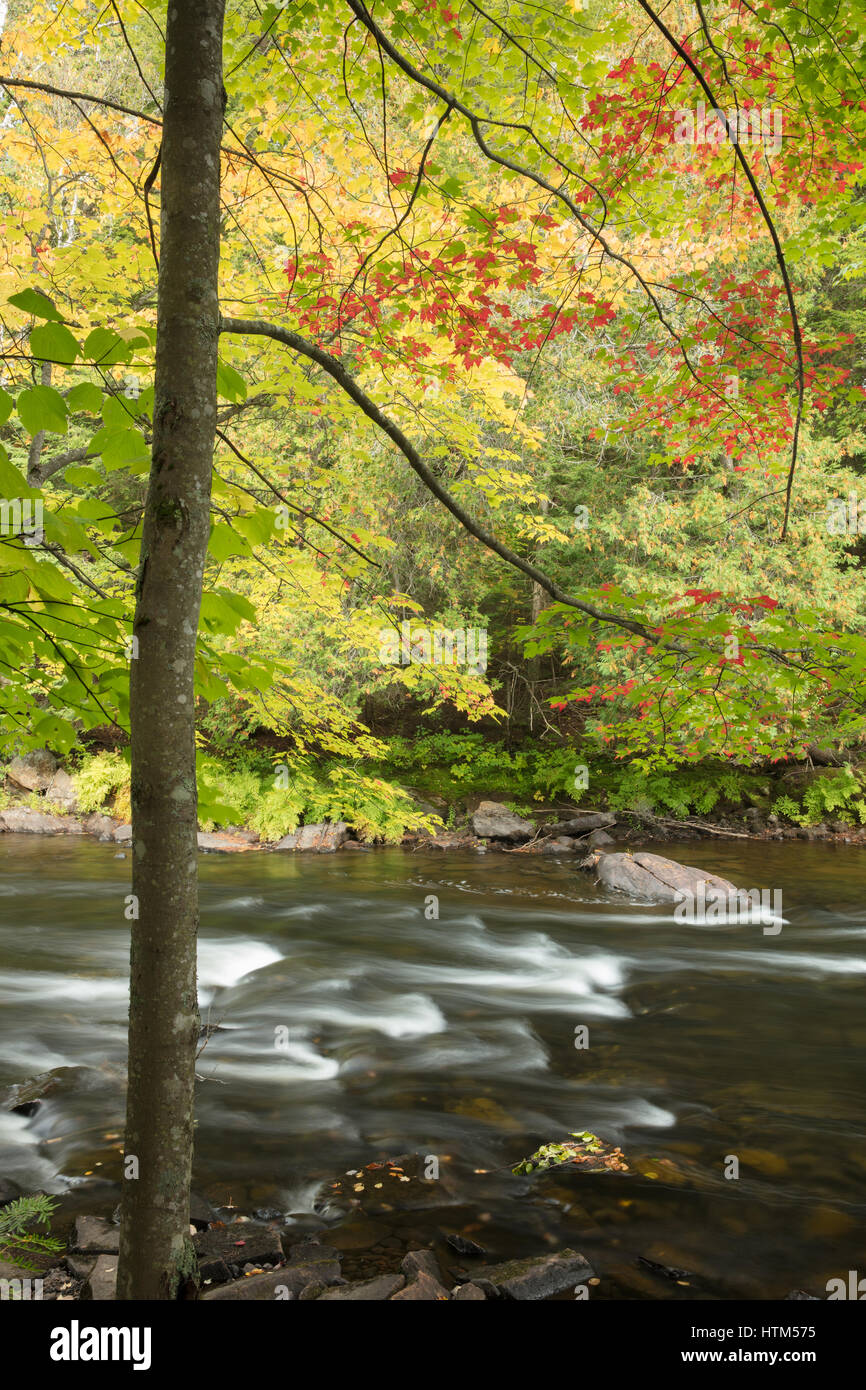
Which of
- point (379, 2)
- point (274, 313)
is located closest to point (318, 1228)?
point (274, 313)

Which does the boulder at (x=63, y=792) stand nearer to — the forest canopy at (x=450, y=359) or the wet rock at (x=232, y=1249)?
the forest canopy at (x=450, y=359)

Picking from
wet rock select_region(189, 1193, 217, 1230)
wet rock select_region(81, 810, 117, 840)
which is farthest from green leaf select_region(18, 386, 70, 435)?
wet rock select_region(81, 810, 117, 840)

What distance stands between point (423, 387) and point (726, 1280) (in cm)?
575

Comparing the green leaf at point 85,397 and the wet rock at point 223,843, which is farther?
the wet rock at point 223,843

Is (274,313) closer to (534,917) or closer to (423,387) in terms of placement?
(423,387)

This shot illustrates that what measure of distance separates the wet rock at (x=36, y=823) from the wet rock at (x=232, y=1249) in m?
13.1

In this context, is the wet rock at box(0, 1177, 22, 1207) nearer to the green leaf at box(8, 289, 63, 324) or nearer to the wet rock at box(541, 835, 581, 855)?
the green leaf at box(8, 289, 63, 324)

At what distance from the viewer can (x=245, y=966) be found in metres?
8.24

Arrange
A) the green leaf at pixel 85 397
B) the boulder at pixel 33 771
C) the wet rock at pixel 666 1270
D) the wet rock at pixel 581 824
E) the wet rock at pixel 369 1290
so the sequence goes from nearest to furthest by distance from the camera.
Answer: the green leaf at pixel 85 397
the wet rock at pixel 369 1290
the wet rock at pixel 666 1270
the wet rock at pixel 581 824
the boulder at pixel 33 771

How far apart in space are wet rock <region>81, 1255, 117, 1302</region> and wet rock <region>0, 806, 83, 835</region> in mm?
13381

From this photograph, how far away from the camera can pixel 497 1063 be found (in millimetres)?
5945

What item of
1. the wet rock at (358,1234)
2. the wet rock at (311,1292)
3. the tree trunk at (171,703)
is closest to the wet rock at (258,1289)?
the wet rock at (311,1292)

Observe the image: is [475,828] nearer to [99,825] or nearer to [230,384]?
[99,825]

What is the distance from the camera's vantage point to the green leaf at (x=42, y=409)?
206 centimetres
